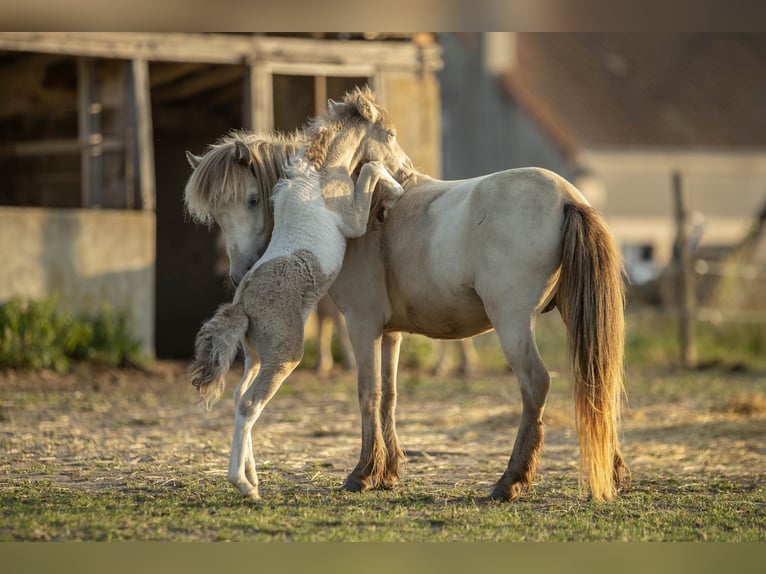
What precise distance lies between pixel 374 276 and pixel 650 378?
6.73 m

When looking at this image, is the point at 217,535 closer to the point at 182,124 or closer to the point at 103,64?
the point at 103,64

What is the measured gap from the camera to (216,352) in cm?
542

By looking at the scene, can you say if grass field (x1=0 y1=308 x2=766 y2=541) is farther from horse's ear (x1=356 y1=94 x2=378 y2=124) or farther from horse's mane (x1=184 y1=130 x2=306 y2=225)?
horse's ear (x1=356 y1=94 x2=378 y2=124)

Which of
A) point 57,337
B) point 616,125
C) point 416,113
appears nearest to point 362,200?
point 57,337

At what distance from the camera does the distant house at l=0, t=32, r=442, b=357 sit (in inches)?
443

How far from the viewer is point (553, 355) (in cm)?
1435

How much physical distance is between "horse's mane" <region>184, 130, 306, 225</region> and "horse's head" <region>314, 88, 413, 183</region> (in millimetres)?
188

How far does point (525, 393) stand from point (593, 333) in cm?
43

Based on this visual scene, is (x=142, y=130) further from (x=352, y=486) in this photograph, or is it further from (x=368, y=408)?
(x=352, y=486)

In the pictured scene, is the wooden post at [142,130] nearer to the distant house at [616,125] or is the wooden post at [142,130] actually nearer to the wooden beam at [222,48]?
the wooden beam at [222,48]

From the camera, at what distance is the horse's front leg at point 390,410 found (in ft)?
19.7

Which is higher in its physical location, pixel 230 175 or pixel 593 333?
pixel 230 175

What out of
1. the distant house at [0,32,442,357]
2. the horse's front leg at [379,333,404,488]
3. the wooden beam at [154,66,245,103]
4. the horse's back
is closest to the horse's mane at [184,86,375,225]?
the horse's back
